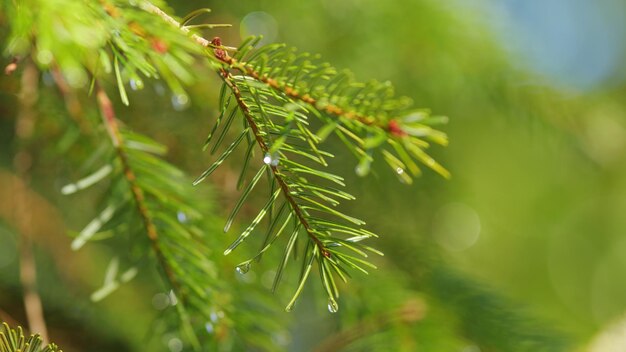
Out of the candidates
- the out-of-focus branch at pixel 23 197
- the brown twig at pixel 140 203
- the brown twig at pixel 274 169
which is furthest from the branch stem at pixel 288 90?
the out-of-focus branch at pixel 23 197

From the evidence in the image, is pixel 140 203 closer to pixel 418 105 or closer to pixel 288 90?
pixel 288 90

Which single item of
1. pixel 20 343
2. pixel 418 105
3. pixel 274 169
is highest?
pixel 418 105

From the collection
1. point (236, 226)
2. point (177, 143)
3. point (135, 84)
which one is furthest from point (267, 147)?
point (177, 143)

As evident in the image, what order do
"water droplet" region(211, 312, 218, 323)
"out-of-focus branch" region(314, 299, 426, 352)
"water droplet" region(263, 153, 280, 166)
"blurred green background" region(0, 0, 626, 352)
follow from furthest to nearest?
"blurred green background" region(0, 0, 626, 352) < "out-of-focus branch" region(314, 299, 426, 352) < "water droplet" region(211, 312, 218, 323) < "water droplet" region(263, 153, 280, 166)

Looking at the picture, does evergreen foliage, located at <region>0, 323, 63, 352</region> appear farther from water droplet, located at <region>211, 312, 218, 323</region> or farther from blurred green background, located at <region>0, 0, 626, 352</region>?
blurred green background, located at <region>0, 0, 626, 352</region>

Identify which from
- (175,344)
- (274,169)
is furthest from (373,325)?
(274,169)

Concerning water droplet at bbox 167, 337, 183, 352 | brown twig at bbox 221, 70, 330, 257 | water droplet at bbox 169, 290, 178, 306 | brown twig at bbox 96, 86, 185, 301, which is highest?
brown twig at bbox 221, 70, 330, 257

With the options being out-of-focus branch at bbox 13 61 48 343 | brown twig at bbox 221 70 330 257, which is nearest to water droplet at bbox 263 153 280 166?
brown twig at bbox 221 70 330 257
